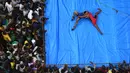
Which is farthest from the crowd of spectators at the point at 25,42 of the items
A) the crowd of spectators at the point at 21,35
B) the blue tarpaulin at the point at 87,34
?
the blue tarpaulin at the point at 87,34

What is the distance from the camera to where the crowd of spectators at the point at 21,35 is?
5344 mm

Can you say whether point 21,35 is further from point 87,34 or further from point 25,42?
point 87,34

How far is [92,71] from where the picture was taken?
5.49 metres

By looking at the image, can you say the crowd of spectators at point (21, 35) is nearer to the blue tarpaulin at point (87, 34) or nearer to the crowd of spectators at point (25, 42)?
the crowd of spectators at point (25, 42)

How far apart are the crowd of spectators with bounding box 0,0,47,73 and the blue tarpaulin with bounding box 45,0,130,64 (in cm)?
16

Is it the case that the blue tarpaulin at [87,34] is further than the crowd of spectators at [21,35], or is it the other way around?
the blue tarpaulin at [87,34]

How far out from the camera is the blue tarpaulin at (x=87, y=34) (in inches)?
220

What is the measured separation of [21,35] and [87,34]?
1.17m

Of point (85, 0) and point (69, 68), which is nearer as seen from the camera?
point (69, 68)

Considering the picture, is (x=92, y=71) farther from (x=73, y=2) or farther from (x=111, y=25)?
(x=73, y=2)

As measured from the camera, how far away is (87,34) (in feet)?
18.8

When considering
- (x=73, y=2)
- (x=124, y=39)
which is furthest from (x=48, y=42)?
(x=124, y=39)

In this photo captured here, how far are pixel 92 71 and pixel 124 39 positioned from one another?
84 cm

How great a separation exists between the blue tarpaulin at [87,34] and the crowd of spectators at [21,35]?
0.16 metres
